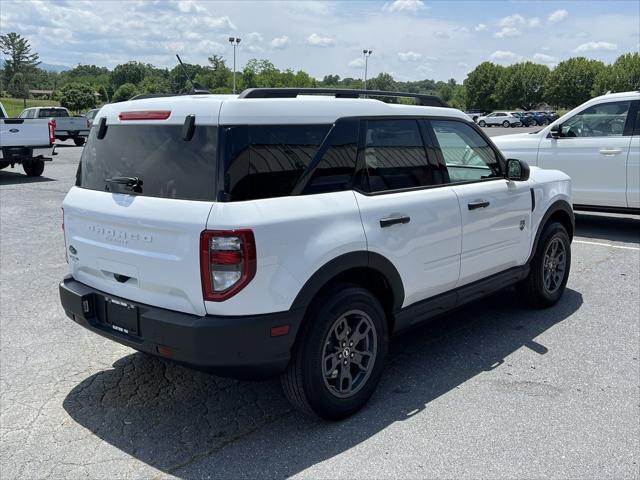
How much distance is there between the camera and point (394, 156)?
3.93m

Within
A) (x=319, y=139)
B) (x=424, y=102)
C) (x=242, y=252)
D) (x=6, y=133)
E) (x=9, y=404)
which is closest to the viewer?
(x=242, y=252)

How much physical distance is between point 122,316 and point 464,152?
294 cm

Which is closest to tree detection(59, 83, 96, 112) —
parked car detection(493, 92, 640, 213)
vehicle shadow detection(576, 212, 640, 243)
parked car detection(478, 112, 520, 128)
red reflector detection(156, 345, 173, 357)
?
parked car detection(478, 112, 520, 128)

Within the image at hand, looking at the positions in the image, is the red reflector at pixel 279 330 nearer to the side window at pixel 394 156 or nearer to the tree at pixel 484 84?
the side window at pixel 394 156

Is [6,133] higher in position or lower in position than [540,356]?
higher

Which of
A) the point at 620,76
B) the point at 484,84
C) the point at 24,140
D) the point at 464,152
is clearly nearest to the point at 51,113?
the point at 24,140

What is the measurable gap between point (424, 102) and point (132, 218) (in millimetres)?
2396

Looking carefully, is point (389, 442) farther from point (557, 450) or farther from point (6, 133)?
point (6, 133)

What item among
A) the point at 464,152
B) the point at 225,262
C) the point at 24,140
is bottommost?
the point at 225,262

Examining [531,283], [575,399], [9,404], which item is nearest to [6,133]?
[9,404]

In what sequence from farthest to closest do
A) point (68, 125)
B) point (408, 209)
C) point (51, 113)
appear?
1. point (51, 113)
2. point (68, 125)
3. point (408, 209)

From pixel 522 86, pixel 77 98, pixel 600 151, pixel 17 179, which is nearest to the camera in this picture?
pixel 600 151

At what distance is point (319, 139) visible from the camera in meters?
3.44

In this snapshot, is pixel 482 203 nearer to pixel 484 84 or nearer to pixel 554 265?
pixel 554 265
